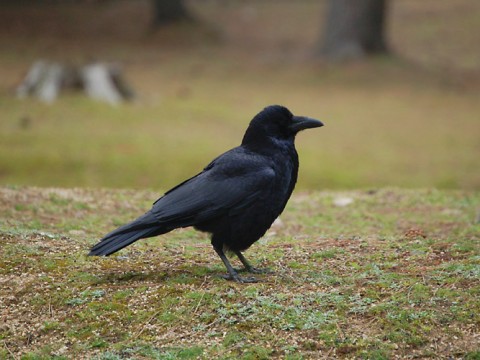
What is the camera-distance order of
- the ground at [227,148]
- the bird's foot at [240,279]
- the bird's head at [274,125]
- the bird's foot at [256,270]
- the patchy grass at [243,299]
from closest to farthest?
1. the patchy grass at [243,299]
2. the ground at [227,148]
3. the bird's foot at [240,279]
4. the bird's foot at [256,270]
5. the bird's head at [274,125]

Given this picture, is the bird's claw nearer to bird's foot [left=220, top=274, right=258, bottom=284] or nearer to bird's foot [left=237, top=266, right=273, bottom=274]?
bird's foot [left=237, top=266, right=273, bottom=274]

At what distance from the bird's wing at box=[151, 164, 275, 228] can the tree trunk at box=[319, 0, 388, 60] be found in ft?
62.3

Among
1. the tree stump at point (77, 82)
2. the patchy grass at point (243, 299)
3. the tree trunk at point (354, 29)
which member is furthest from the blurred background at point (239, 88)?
the patchy grass at point (243, 299)

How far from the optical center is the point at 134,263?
6.82 m

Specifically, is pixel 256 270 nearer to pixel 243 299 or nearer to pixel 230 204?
pixel 230 204

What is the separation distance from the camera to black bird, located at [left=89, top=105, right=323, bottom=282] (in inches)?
249

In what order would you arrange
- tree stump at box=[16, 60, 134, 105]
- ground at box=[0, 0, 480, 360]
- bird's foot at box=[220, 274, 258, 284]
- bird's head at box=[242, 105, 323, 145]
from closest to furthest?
ground at box=[0, 0, 480, 360] < bird's foot at box=[220, 274, 258, 284] < bird's head at box=[242, 105, 323, 145] < tree stump at box=[16, 60, 134, 105]

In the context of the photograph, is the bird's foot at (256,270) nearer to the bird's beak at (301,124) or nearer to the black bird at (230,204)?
the black bird at (230,204)

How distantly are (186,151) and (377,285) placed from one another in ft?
32.5

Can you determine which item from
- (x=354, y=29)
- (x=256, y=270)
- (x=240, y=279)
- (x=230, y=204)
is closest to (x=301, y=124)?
(x=230, y=204)

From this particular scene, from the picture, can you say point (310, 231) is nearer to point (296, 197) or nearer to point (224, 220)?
point (296, 197)

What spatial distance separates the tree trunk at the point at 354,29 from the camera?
967 inches

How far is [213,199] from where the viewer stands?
643 cm

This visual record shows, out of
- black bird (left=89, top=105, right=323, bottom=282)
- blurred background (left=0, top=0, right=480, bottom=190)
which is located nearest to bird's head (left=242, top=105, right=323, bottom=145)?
black bird (left=89, top=105, right=323, bottom=282)
